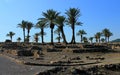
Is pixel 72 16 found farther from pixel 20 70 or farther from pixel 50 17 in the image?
pixel 20 70

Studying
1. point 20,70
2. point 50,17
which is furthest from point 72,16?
point 20,70

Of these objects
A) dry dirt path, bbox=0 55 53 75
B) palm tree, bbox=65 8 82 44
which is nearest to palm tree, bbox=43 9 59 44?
palm tree, bbox=65 8 82 44

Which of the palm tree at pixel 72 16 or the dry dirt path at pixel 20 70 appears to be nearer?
the dry dirt path at pixel 20 70

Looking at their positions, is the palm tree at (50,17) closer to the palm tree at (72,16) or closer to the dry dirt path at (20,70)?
the palm tree at (72,16)

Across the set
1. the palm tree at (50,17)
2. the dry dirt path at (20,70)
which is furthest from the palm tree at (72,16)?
the dry dirt path at (20,70)

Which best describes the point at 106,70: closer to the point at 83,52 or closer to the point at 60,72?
the point at 60,72

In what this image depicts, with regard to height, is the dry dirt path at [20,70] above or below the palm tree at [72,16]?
below

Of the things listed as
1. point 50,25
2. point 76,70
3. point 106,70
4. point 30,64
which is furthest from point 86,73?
point 50,25

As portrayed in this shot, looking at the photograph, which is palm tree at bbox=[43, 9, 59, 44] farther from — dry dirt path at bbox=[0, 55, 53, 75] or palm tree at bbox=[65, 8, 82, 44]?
dry dirt path at bbox=[0, 55, 53, 75]

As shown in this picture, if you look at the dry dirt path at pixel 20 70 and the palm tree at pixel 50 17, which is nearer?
the dry dirt path at pixel 20 70

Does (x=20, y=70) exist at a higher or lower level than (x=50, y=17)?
lower

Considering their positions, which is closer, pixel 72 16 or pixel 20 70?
pixel 20 70

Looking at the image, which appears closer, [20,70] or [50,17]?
[20,70]

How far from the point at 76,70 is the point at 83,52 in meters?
23.5
